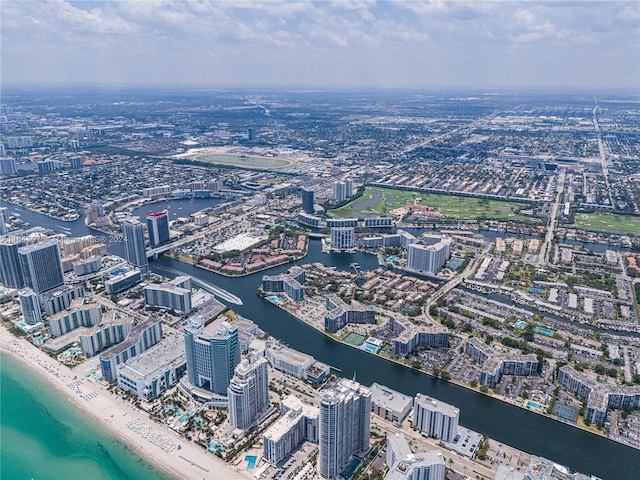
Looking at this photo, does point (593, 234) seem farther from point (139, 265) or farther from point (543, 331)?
point (139, 265)

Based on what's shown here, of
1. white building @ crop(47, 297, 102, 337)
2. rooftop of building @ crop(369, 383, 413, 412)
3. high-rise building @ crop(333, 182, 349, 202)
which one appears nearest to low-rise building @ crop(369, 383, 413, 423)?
rooftop of building @ crop(369, 383, 413, 412)

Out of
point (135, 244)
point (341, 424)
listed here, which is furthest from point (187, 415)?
point (135, 244)

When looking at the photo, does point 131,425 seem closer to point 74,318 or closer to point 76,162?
point 74,318

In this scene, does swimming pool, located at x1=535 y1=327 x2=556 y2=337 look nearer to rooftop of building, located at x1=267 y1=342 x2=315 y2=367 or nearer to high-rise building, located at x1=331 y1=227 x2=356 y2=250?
rooftop of building, located at x1=267 y1=342 x2=315 y2=367

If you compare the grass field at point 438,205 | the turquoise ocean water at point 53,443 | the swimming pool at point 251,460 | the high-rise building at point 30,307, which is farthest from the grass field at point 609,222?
the high-rise building at point 30,307

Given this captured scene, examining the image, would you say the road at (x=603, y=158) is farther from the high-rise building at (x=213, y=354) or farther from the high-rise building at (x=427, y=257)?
the high-rise building at (x=213, y=354)

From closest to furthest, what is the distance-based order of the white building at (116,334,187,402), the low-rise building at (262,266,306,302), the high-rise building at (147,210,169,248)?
the white building at (116,334,187,402)
the low-rise building at (262,266,306,302)
the high-rise building at (147,210,169,248)

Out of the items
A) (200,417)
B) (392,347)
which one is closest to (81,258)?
(200,417)

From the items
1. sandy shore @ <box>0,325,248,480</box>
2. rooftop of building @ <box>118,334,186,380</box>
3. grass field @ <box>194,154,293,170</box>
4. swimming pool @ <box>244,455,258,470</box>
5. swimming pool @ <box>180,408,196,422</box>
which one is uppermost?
grass field @ <box>194,154,293,170</box>
